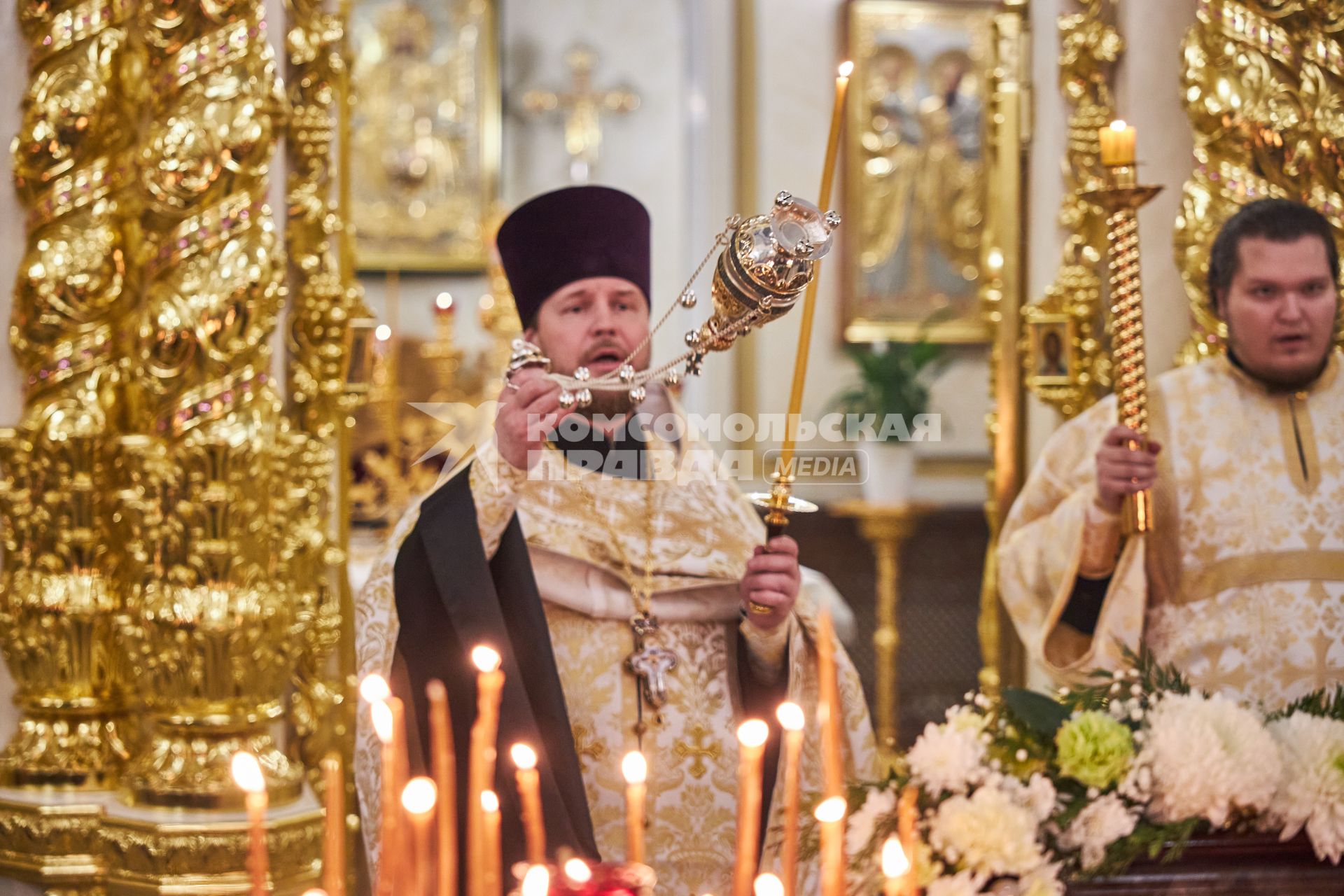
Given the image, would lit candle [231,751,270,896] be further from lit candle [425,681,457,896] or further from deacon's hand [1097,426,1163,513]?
deacon's hand [1097,426,1163,513]

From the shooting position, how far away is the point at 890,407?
7.02 m

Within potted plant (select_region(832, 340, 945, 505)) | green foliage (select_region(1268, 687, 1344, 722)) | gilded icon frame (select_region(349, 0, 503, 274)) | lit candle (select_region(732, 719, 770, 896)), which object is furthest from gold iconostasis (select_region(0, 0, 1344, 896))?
gilded icon frame (select_region(349, 0, 503, 274))

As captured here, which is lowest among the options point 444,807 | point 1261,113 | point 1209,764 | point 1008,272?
point 1209,764

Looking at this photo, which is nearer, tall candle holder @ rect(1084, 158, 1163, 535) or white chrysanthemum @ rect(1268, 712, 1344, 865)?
white chrysanthemum @ rect(1268, 712, 1344, 865)

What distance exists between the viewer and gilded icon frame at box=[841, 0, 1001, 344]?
7789mm

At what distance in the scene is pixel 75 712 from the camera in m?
3.29

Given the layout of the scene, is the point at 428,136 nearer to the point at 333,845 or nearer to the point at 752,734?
A: the point at 752,734

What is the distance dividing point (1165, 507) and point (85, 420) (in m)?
2.53

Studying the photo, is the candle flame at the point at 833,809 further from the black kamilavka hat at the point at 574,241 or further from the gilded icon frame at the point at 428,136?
the gilded icon frame at the point at 428,136

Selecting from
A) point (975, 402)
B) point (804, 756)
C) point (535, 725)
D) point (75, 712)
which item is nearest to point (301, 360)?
point (75, 712)

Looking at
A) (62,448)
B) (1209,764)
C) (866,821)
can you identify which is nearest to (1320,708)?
→ (1209,764)

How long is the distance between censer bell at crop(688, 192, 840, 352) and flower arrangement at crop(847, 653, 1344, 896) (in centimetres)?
73

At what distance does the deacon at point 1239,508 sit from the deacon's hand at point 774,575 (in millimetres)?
896

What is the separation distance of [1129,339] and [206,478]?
2.08m
